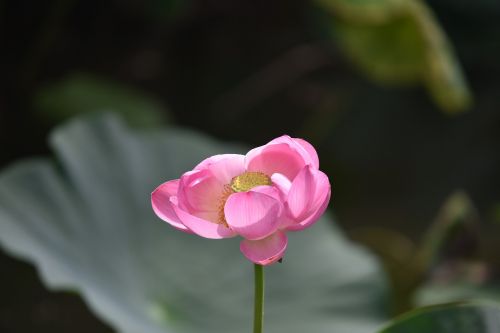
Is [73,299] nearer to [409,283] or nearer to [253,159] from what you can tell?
[409,283]

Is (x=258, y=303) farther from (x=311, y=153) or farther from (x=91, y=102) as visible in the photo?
(x=91, y=102)

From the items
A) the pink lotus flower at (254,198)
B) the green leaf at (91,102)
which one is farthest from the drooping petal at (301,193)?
the green leaf at (91,102)

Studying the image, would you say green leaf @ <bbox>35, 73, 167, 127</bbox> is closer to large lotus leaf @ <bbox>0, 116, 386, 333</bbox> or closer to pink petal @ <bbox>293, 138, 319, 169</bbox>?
large lotus leaf @ <bbox>0, 116, 386, 333</bbox>

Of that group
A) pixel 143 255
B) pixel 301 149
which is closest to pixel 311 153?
pixel 301 149

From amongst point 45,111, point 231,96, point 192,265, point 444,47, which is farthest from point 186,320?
point 231,96

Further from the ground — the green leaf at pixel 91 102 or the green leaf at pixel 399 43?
the green leaf at pixel 91 102

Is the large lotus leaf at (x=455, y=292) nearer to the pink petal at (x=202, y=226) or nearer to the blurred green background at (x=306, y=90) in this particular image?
the blurred green background at (x=306, y=90)
